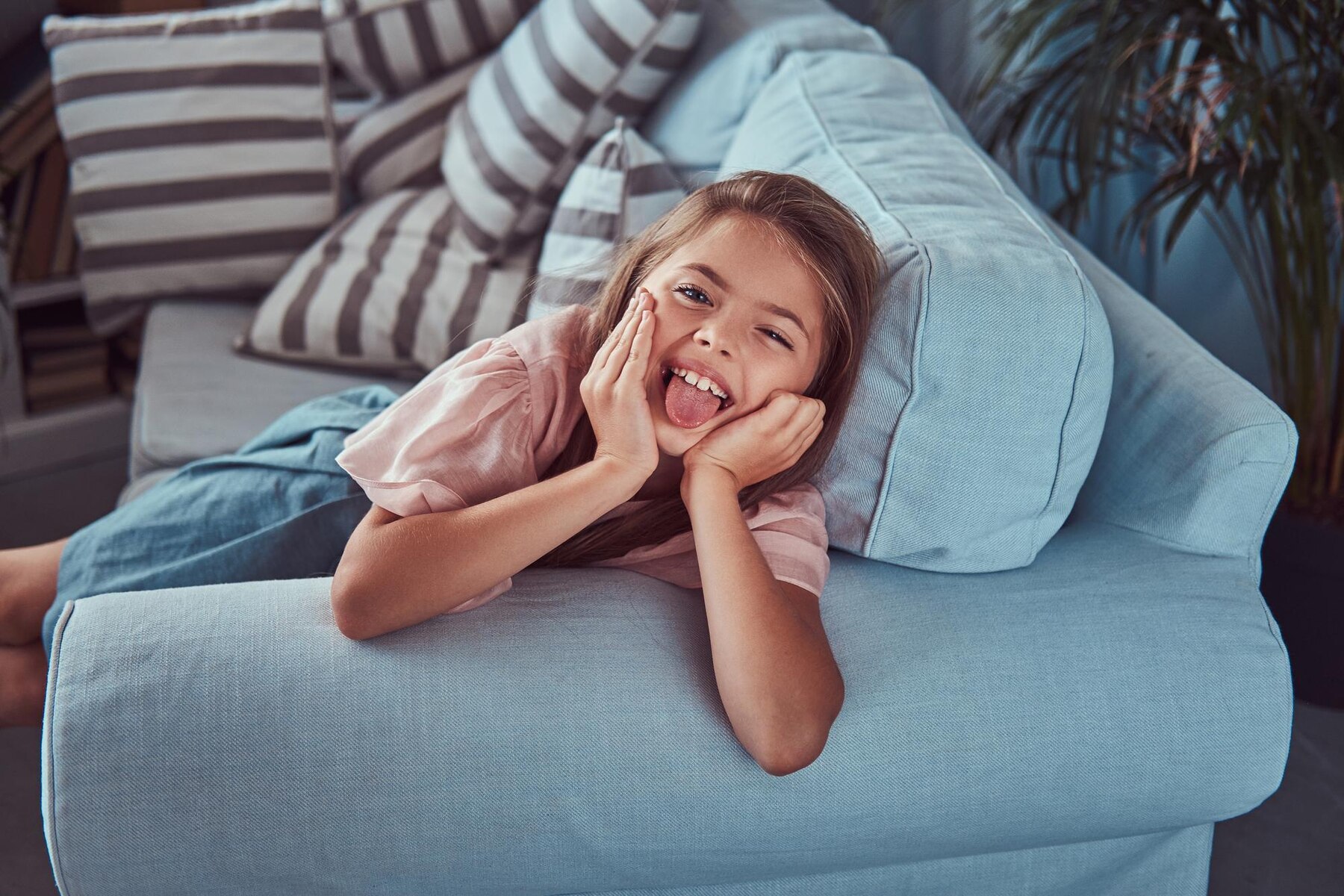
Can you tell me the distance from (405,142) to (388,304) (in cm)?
40

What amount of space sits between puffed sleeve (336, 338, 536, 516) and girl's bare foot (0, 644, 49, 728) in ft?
1.49

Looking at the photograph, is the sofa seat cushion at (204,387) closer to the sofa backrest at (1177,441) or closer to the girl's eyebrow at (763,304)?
the girl's eyebrow at (763,304)

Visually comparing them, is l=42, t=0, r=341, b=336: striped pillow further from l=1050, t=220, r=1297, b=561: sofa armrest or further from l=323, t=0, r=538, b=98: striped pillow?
l=1050, t=220, r=1297, b=561: sofa armrest

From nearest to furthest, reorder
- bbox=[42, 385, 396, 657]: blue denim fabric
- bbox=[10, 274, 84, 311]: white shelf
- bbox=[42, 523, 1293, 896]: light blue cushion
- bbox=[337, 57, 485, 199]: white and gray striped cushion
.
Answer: bbox=[42, 523, 1293, 896]: light blue cushion, bbox=[42, 385, 396, 657]: blue denim fabric, bbox=[337, 57, 485, 199]: white and gray striped cushion, bbox=[10, 274, 84, 311]: white shelf

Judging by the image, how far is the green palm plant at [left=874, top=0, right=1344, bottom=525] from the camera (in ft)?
4.46

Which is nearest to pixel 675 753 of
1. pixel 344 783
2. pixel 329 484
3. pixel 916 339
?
pixel 344 783

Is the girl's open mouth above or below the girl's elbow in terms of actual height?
above

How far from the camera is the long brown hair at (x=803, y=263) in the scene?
1.02m

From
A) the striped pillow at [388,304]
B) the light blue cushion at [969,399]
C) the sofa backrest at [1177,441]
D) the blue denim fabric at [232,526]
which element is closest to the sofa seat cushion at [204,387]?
the striped pillow at [388,304]

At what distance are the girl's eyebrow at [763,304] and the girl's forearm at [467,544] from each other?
183 mm

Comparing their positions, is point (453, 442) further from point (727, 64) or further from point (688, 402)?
point (727, 64)

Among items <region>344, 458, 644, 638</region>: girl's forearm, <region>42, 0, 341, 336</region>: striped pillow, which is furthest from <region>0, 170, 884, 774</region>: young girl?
<region>42, 0, 341, 336</region>: striped pillow

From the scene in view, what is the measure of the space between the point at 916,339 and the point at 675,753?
1.28 feet

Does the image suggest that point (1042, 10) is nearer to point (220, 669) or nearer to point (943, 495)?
point (943, 495)
